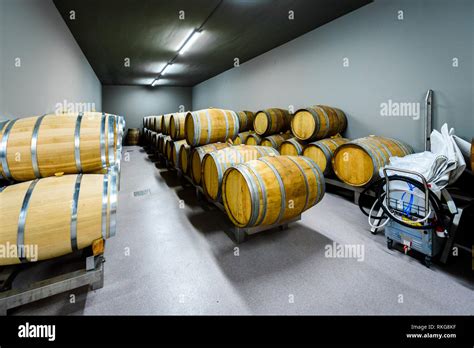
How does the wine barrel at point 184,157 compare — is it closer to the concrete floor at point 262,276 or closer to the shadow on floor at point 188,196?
the shadow on floor at point 188,196

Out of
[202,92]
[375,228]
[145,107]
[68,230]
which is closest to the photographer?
[68,230]

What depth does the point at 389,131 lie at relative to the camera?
3881 millimetres

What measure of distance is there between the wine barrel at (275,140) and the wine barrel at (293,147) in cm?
29

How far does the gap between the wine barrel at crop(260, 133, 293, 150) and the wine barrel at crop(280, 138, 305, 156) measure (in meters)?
0.29

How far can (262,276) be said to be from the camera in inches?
79.0

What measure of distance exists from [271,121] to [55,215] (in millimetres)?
4597

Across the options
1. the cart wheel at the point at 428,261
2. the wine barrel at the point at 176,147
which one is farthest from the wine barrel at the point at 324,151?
the wine barrel at the point at 176,147

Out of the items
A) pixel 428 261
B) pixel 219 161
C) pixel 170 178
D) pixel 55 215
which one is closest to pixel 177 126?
pixel 170 178

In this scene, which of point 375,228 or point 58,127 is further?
point 375,228

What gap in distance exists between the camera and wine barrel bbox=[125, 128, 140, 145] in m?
12.4

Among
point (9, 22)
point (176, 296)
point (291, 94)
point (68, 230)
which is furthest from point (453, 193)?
point (9, 22)

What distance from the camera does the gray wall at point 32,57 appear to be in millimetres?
2381

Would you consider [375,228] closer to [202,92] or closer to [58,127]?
[58,127]
